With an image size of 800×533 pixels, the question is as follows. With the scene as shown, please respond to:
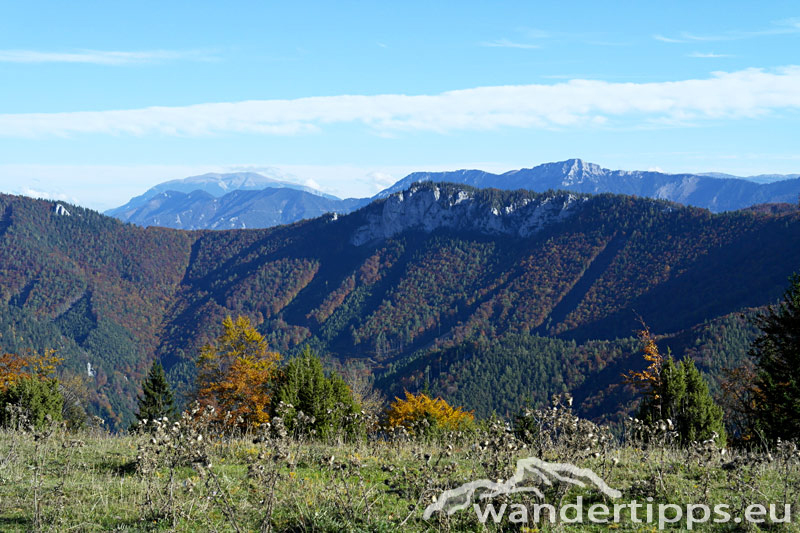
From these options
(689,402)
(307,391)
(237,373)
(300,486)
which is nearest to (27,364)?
(237,373)

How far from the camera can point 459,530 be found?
8680 millimetres

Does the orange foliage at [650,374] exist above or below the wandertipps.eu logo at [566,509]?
below

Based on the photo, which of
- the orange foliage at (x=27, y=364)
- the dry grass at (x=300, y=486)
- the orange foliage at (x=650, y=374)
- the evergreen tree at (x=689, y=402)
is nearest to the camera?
the dry grass at (x=300, y=486)

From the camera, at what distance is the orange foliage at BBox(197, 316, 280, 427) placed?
39.3 meters

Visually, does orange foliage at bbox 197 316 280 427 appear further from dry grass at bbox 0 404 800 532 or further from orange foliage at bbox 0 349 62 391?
dry grass at bbox 0 404 800 532

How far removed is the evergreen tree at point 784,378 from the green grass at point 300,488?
1734cm

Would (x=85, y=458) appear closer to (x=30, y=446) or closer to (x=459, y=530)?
(x=30, y=446)

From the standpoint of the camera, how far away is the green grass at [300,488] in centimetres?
852

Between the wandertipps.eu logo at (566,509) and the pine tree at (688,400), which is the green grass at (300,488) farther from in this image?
the pine tree at (688,400)

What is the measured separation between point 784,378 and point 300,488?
92.8 ft

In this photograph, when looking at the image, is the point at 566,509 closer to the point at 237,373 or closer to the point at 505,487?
the point at 505,487

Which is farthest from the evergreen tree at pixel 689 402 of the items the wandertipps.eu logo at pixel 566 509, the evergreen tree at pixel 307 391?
the wandertipps.eu logo at pixel 566 509

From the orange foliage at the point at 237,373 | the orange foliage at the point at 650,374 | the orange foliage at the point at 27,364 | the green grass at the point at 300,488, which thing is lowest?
the orange foliage at the point at 27,364

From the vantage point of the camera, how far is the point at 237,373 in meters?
39.8
